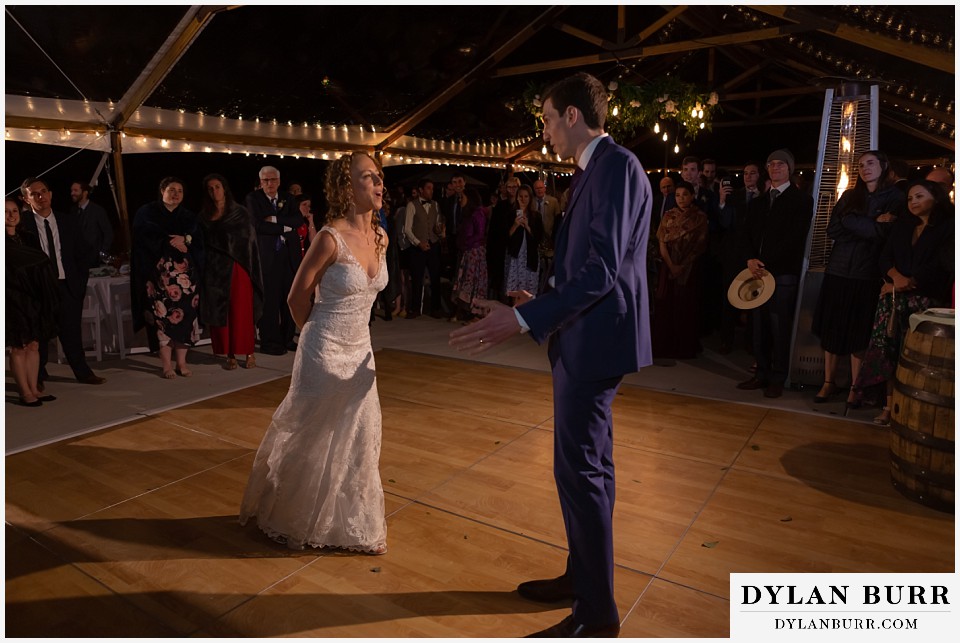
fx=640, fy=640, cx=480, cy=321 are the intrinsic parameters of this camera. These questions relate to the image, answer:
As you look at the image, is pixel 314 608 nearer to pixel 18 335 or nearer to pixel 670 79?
pixel 18 335

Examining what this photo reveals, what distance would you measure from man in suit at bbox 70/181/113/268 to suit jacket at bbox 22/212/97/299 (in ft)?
0.24

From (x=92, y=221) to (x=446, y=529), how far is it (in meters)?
4.52

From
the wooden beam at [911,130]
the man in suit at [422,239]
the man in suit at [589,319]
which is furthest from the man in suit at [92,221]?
the wooden beam at [911,130]

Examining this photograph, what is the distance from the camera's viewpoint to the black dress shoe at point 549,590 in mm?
2262

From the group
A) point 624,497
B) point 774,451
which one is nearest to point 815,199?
point 774,451

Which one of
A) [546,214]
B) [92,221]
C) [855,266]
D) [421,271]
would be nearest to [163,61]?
[92,221]

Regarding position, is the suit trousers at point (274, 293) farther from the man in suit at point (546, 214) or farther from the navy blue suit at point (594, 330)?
the navy blue suit at point (594, 330)

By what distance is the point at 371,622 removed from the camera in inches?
84.1

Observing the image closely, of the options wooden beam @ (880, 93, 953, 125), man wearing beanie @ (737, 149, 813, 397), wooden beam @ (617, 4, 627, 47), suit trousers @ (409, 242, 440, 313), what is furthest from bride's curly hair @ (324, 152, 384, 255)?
wooden beam @ (617, 4, 627, 47)

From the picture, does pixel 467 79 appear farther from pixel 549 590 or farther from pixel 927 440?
pixel 549 590

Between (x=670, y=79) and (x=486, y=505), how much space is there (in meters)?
7.41

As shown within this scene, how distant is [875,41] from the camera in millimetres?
5941

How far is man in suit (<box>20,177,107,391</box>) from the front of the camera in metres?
4.78

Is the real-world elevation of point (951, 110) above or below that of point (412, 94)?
below
